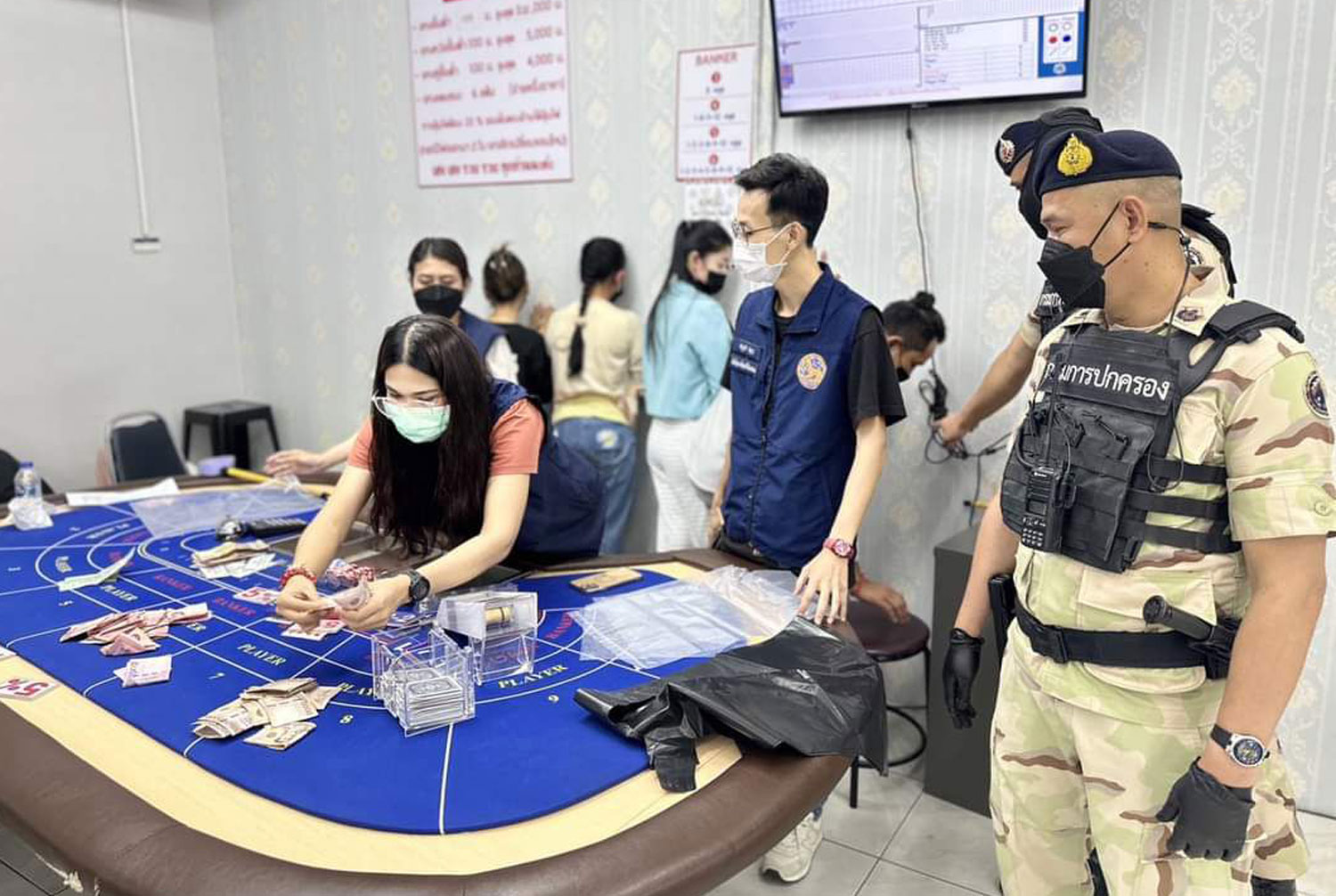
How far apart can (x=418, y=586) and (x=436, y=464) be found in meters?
0.35

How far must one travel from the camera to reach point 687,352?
336cm

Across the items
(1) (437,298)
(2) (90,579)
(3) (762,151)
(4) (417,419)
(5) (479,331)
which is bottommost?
(2) (90,579)

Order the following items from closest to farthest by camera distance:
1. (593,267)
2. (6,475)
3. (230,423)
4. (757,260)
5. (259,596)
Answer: (259,596), (757,260), (593,267), (6,475), (230,423)

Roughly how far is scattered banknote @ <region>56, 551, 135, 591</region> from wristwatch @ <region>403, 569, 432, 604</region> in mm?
814

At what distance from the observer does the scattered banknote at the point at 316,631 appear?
1.87 m

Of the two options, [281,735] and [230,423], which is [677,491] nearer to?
[281,735]

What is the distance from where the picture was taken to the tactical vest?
4.30ft

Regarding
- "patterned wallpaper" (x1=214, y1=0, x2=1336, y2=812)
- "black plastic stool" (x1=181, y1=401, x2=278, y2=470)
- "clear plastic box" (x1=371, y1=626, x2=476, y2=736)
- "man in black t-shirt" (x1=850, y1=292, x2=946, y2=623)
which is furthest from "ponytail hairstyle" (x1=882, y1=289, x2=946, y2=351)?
"black plastic stool" (x1=181, y1=401, x2=278, y2=470)

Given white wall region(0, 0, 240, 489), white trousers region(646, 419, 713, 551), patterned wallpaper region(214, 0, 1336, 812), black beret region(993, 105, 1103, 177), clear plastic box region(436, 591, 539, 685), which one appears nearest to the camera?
clear plastic box region(436, 591, 539, 685)

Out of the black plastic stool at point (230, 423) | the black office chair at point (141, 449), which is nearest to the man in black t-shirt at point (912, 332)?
the black office chair at point (141, 449)

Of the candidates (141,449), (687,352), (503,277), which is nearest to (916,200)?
(687,352)

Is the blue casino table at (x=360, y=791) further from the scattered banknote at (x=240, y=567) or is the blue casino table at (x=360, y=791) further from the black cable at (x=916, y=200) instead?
the black cable at (x=916, y=200)

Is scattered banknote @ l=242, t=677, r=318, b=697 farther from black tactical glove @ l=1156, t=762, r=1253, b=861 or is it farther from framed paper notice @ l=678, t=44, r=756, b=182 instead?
framed paper notice @ l=678, t=44, r=756, b=182

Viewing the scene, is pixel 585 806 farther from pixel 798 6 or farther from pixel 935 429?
pixel 798 6
